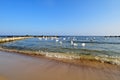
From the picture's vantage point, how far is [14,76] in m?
6.75

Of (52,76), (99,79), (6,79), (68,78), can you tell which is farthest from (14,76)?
(99,79)

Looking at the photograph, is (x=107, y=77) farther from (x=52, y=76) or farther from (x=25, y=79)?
(x=25, y=79)

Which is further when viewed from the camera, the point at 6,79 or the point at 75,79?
the point at 75,79

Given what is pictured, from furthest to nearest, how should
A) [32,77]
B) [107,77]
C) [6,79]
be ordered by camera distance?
[107,77], [32,77], [6,79]

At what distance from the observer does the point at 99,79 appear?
695 cm

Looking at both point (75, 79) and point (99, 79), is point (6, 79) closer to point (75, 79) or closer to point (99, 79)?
point (75, 79)

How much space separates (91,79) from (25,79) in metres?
2.87

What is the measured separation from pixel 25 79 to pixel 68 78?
1855 mm

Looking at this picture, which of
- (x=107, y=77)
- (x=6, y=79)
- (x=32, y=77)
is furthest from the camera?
(x=107, y=77)

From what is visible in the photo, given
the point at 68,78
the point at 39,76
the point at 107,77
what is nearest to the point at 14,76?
the point at 39,76

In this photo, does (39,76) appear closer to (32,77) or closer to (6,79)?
(32,77)

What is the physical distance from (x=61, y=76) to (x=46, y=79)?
2.69 feet

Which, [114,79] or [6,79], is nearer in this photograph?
[6,79]

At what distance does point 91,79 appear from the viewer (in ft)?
22.5
